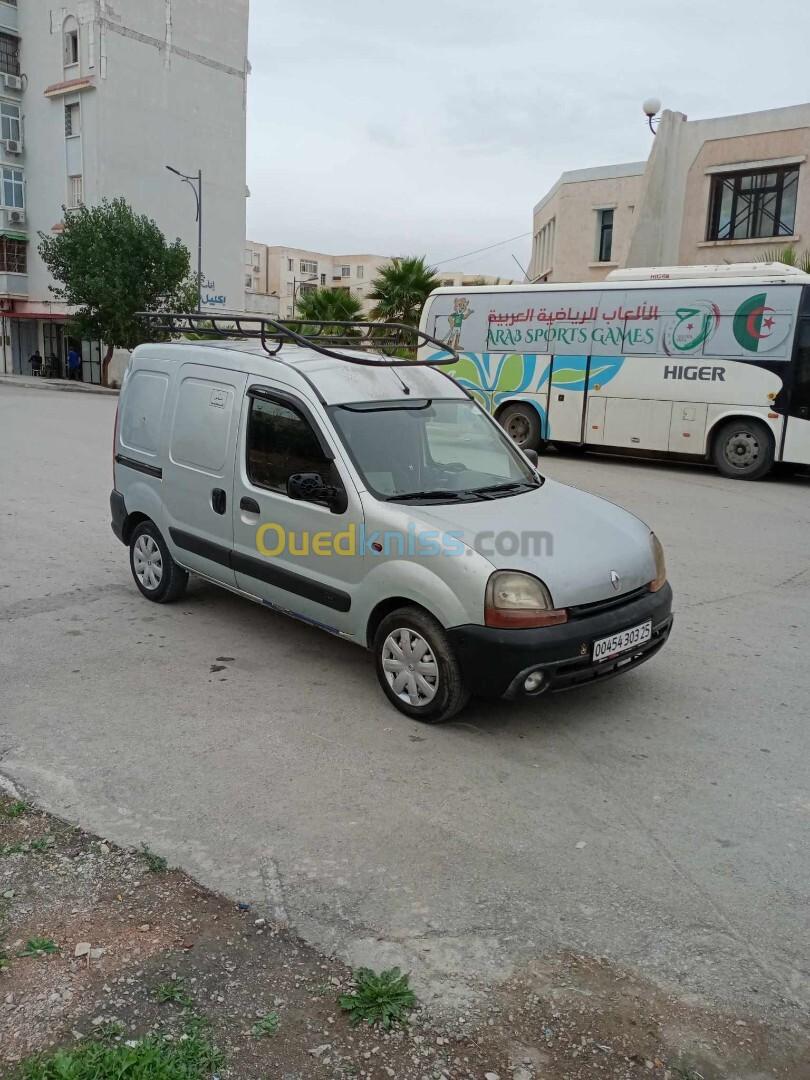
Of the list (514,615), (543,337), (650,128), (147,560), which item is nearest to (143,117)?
(650,128)

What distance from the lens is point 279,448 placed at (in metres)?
5.50

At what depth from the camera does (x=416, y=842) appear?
3.67 m

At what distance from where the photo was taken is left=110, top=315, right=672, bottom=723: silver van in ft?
14.9

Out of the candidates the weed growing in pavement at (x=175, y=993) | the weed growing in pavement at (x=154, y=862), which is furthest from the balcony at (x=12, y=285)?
the weed growing in pavement at (x=175, y=993)

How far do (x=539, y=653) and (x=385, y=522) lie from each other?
3.60 feet

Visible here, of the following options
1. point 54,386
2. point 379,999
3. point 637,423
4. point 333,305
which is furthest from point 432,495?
point 54,386

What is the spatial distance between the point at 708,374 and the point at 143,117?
3877 centimetres

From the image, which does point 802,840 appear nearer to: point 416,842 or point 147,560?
point 416,842

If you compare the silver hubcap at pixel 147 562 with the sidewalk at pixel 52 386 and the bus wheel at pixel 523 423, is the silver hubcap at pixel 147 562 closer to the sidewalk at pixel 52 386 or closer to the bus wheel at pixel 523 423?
the bus wheel at pixel 523 423

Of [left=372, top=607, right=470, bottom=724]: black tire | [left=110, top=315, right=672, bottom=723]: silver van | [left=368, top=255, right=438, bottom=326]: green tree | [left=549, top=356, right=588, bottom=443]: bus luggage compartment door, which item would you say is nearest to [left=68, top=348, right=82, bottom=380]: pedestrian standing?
[left=368, top=255, right=438, bottom=326]: green tree

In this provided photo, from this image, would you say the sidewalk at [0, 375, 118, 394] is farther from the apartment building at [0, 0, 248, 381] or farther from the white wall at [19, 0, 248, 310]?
the white wall at [19, 0, 248, 310]

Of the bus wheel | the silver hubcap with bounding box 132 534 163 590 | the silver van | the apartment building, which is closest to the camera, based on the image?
the silver van

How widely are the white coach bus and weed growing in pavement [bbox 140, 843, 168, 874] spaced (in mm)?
12361

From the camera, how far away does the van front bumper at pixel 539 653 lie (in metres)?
4.40
